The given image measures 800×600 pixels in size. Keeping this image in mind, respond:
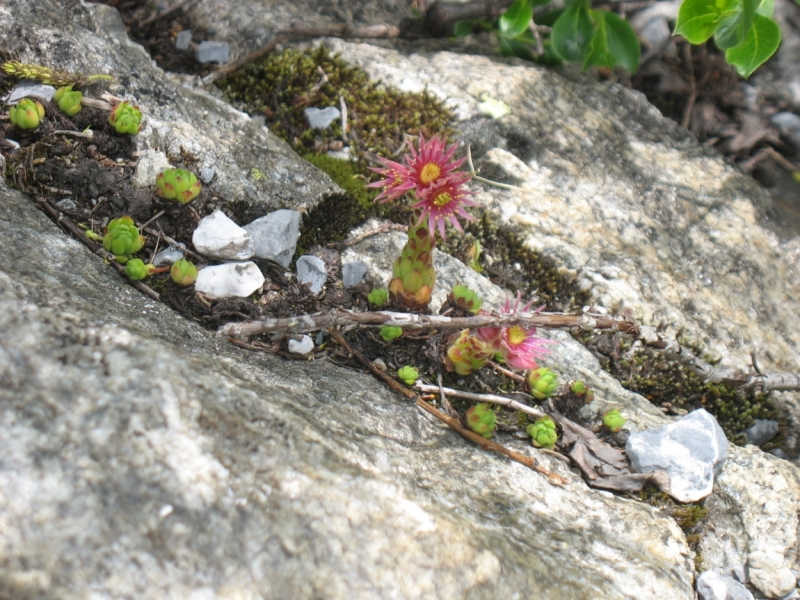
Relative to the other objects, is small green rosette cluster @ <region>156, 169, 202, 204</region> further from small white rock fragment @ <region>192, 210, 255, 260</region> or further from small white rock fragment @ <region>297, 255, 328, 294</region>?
small white rock fragment @ <region>297, 255, 328, 294</region>

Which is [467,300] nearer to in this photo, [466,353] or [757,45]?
[466,353]

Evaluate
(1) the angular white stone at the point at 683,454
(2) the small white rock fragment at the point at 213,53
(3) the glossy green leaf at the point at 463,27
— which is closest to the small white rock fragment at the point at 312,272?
(1) the angular white stone at the point at 683,454

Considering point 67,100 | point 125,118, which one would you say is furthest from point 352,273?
point 67,100

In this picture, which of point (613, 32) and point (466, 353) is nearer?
point (466, 353)

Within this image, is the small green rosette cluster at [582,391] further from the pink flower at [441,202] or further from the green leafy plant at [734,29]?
the green leafy plant at [734,29]

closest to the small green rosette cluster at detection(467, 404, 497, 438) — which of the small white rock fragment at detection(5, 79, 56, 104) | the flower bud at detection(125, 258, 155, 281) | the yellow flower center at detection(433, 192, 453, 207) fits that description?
the yellow flower center at detection(433, 192, 453, 207)

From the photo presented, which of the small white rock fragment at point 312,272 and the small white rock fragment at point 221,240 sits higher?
the small white rock fragment at point 221,240

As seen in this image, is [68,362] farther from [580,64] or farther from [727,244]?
[580,64]

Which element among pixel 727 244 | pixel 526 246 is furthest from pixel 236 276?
pixel 727 244
